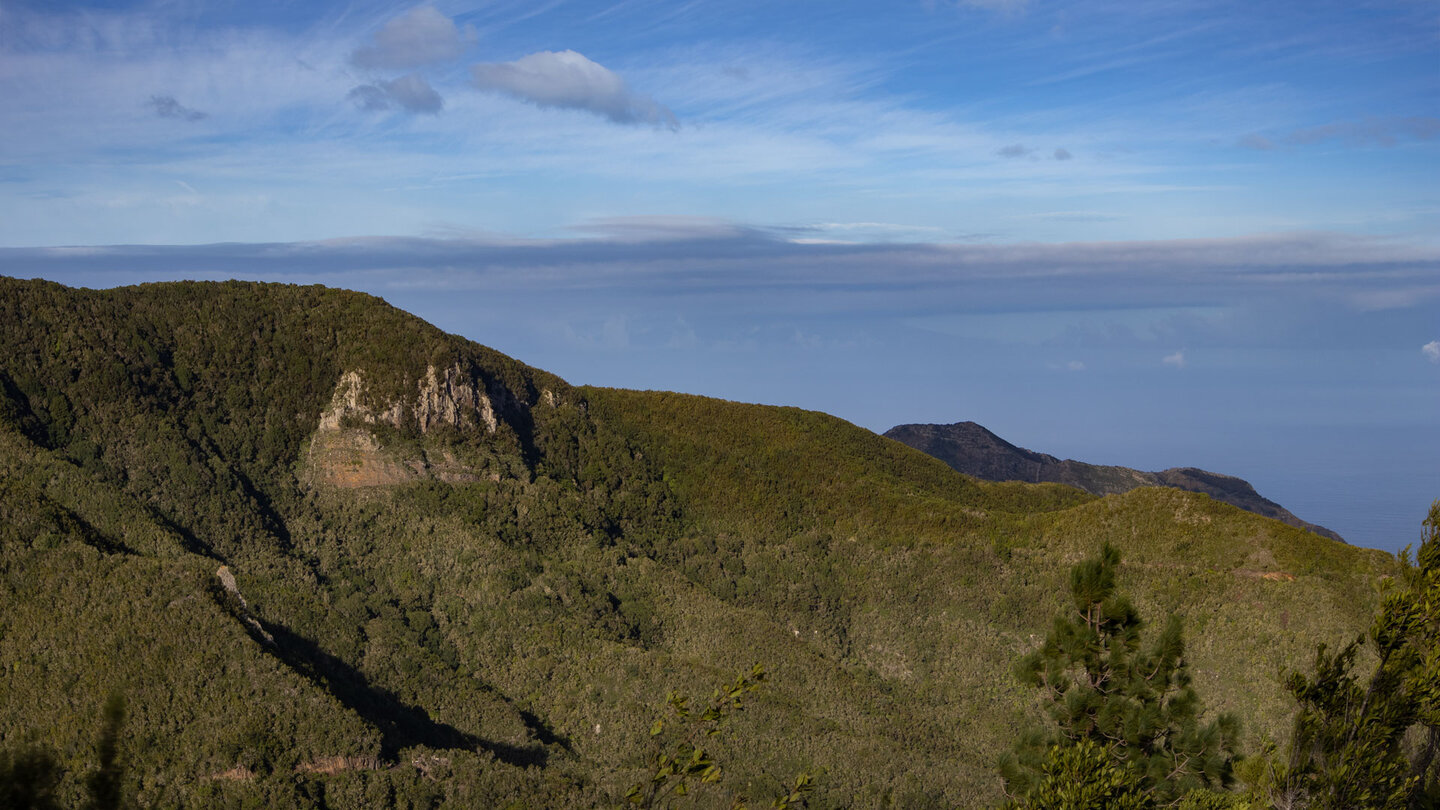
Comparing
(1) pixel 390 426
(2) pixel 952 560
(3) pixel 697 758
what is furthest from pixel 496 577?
(3) pixel 697 758

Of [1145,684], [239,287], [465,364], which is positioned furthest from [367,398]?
[1145,684]

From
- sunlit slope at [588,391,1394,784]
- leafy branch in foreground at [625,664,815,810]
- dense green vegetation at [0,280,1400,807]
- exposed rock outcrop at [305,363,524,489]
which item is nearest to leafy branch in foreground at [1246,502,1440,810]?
leafy branch in foreground at [625,664,815,810]

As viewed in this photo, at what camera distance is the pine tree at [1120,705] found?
102 feet

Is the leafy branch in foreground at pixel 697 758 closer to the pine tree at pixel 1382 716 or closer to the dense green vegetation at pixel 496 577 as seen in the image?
the pine tree at pixel 1382 716

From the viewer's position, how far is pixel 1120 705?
32.0 m

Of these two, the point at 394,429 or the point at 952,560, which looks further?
the point at 394,429

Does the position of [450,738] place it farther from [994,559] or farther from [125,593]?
[994,559]

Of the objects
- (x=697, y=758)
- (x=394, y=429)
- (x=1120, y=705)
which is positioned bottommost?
(x=1120, y=705)

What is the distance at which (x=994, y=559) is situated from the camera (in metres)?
103

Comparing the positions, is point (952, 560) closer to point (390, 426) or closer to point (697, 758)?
point (390, 426)

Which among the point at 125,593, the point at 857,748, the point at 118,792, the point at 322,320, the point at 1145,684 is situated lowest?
the point at 857,748

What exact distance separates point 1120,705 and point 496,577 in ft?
236

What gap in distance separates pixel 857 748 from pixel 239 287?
8879cm

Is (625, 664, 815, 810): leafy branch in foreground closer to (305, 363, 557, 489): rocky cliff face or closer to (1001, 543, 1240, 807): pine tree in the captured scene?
(1001, 543, 1240, 807): pine tree
